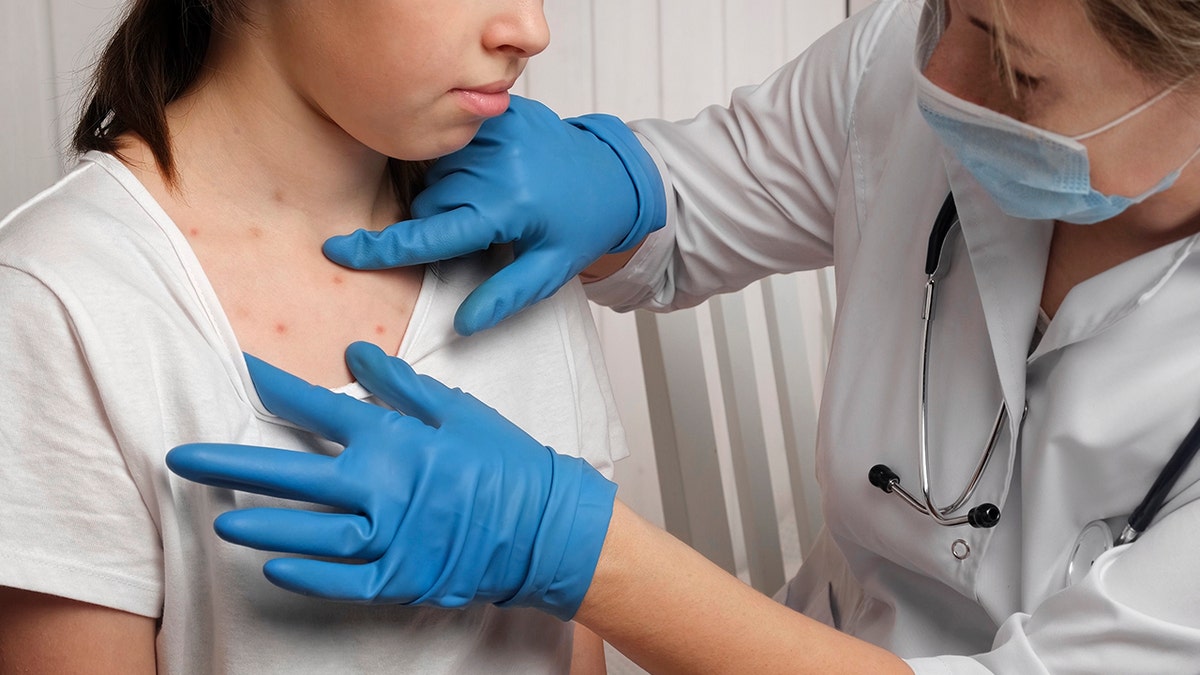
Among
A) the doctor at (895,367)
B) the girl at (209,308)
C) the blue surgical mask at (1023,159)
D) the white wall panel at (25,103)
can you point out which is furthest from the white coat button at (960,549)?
the white wall panel at (25,103)

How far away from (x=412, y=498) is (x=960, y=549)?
0.61 meters

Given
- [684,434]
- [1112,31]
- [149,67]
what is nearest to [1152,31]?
[1112,31]

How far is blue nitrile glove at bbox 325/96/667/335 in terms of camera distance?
3.54 ft

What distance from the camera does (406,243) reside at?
1070mm

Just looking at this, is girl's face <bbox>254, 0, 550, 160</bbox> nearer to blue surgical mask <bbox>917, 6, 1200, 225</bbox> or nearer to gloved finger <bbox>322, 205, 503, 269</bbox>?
gloved finger <bbox>322, 205, 503, 269</bbox>

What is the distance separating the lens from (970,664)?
108 centimetres

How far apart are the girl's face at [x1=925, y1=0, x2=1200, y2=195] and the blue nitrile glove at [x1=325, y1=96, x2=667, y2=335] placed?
0.43 m

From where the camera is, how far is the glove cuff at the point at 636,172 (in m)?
1.33

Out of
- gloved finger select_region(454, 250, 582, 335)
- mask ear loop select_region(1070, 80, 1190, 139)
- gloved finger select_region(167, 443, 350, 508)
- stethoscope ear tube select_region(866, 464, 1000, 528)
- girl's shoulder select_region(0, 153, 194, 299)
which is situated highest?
mask ear loop select_region(1070, 80, 1190, 139)

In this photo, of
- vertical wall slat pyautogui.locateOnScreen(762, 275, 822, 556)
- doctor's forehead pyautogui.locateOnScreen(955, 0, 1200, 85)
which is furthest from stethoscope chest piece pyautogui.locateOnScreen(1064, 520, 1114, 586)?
vertical wall slat pyautogui.locateOnScreen(762, 275, 822, 556)

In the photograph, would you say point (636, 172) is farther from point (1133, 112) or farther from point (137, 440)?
point (137, 440)

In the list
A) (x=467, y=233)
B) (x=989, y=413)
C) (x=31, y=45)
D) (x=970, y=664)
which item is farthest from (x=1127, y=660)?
(x=31, y=45)

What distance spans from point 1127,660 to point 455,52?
0.83m

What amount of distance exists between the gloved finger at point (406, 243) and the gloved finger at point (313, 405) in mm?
184
